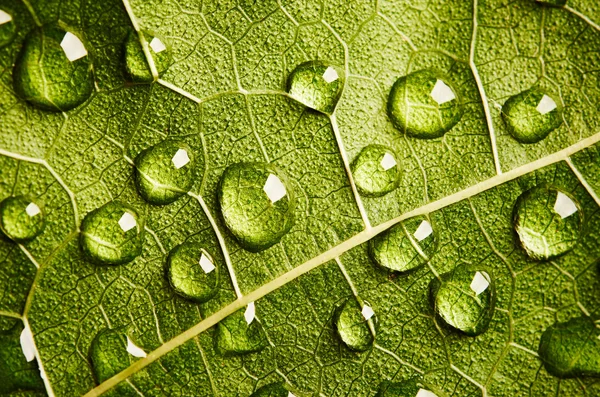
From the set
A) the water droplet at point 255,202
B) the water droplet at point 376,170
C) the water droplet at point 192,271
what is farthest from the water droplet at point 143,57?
the water droplet at point 376,170

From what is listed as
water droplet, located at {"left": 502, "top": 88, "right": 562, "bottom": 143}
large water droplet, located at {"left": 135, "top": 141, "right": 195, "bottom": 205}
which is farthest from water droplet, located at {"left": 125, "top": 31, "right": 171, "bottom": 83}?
water droplet, located at {"left": 502, "top": 88, "right": 562, "bottom": 143}

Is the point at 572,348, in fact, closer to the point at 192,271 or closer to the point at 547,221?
the point at 547,221

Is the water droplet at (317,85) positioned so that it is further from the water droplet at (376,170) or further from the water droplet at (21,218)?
the water droplet at (21,218)

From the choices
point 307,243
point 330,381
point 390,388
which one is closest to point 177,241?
point 307,243

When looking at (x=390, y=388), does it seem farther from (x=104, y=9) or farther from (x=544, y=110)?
(x=104, y=9)

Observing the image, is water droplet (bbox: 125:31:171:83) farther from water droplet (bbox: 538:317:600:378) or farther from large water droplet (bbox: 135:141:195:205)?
water droplet (bbox: 538:317:600:378)

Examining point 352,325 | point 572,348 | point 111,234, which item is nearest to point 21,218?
point 111,234
